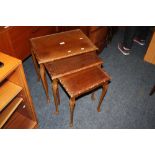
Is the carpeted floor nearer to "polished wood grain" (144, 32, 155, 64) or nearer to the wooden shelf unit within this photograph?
"polished wood grain" (144, 32, 155, 64)

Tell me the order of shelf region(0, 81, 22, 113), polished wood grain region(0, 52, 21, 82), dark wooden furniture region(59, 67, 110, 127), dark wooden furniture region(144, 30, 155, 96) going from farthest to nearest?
dark wooden furniture region(144, 30, 155, 96) < dark wooden furniture region(59, 67, 110, 127) < shelf region(0, 81, 22, 113) < polished wood grain region(0, 52, 21, 82)

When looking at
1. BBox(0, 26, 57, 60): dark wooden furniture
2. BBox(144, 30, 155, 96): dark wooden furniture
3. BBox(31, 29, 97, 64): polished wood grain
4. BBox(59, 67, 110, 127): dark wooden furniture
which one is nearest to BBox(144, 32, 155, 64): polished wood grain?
BBox(144, 30, 155, 96): dark wooden furniture

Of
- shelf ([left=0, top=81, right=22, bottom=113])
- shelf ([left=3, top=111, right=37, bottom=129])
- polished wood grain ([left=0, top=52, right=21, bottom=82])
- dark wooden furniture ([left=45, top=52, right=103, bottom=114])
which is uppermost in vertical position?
polished wood grain ([left=0, top=52, right=21, bottom=82])

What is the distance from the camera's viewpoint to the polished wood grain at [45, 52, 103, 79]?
1.55 meters

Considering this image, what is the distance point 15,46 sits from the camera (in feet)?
6.82

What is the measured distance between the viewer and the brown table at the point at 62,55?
1580mm

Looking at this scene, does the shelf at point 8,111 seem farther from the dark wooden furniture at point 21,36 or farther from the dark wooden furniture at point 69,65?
the dark wooden furniture at point 21,36

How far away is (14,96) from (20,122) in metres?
0.51

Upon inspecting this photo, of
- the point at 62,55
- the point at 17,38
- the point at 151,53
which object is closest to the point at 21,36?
the point at 17,38

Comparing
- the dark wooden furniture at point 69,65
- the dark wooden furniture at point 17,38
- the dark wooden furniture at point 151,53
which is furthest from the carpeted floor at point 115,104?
the dark wooden furniture at point 69,65

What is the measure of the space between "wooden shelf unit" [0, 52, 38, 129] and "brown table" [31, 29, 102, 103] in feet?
0.91

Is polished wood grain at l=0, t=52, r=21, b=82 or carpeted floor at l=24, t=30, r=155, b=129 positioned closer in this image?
polished wood grain at l=0, t=52, r=21, b=82

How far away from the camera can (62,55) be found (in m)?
1.64

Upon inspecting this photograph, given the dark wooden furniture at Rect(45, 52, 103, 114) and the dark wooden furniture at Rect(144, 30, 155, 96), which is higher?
the dark wooden furniture at Rect(45, 52, 103, 114)
